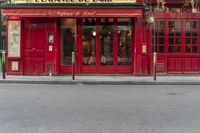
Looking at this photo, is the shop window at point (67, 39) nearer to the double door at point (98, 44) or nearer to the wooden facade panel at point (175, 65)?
the double door at point (98, 44)

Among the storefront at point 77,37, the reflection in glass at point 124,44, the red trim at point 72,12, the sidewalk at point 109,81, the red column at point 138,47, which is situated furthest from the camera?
the reflection in glass at point 124,44

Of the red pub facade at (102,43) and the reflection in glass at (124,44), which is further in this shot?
the reflection in glass at (124,44)

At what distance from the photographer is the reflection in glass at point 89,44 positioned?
21547 millimetres

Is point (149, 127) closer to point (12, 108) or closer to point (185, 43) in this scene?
point (12, 108)

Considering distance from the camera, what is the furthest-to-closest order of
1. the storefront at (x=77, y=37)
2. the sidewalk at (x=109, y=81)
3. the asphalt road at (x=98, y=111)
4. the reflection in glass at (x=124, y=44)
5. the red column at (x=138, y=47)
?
the reflection in glass at (x=124, y=44) → the red column at (x=138, y=47) → the storefront at (x=77, y=37) → the sidewalk at (x=109, y=81) → the asphalt road at (x=98, y=111)

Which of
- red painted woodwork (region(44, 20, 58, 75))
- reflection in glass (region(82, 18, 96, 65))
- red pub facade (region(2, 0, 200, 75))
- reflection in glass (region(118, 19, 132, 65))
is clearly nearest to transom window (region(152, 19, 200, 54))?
red pub facade (region(2, 0, 200, 75))

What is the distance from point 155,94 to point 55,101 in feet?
12.6

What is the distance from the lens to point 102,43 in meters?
21.6

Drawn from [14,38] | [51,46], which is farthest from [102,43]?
[14,38]

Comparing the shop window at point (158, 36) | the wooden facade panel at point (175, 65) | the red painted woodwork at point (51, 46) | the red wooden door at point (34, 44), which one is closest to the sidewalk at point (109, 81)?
the wooden facade panel at point (175, 65)

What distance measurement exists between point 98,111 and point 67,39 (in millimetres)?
11297

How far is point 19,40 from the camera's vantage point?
2098 centimetres

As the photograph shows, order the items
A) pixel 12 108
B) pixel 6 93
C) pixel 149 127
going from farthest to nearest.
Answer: pixel 6 93
pixel 12 108
pixel 149 127

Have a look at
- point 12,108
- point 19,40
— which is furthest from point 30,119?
point 19,40
